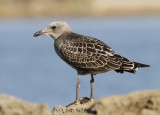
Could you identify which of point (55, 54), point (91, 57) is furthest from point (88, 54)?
point (55, 54)

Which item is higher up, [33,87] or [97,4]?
[97,4]

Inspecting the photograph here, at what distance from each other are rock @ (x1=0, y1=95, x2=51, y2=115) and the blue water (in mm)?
11956

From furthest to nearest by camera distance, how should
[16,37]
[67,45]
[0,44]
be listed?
1. [16,37]
2. [0,44]
3. [67,45]

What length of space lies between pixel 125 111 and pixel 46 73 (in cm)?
3253

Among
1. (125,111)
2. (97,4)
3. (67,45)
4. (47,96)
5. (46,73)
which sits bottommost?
(125,111)

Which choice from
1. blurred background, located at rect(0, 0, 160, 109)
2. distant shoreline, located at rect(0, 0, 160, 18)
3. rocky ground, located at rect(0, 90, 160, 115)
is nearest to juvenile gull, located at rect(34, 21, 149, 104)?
rocky ground, located at rect(0, 90, 160, 115)

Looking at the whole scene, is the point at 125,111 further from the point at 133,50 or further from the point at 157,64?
the point at 133,50

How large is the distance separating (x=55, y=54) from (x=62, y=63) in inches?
302

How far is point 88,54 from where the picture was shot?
13898 millimetres

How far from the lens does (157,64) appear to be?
138 feet

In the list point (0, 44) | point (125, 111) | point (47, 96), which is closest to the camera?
point (125, 111)

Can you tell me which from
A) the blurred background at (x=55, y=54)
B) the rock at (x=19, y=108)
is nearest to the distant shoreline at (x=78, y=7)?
the blurred background at (x=55, y=54)

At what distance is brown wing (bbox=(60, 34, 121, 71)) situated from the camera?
1369 cm

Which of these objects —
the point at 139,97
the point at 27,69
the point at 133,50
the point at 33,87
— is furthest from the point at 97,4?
the point at 139,97
